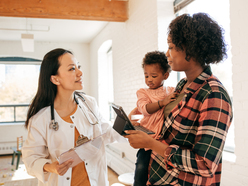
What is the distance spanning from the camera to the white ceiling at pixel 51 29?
5793 mm

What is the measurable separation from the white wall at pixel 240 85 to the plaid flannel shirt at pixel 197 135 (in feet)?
3.62

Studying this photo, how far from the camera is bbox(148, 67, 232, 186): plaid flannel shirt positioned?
1.00 metres

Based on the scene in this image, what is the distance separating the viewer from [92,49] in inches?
309

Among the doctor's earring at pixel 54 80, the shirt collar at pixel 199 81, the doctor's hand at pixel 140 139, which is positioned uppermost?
the doctor's earring at pixel 54 80

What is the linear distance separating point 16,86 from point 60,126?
694cm

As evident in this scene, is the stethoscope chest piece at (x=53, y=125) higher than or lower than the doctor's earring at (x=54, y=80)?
lower

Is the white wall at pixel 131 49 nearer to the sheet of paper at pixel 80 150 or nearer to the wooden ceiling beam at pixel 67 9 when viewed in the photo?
the wooden ceiling beam at pixel 67 9

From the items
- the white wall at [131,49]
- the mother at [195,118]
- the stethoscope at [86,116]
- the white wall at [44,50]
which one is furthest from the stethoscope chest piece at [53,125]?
the white wall at [44,50]


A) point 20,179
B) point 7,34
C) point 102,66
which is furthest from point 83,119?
point 7,34

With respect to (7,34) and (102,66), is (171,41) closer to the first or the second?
(102,66)

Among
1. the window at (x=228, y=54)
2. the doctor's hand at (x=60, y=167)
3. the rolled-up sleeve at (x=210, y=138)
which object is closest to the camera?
the rolled-up sleeve at (x=210, y=138)

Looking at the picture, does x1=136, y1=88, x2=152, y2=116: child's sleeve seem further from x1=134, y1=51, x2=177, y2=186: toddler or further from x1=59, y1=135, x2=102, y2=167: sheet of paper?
x1=59, y1=135, x2=102, y2=167: sheet of paper

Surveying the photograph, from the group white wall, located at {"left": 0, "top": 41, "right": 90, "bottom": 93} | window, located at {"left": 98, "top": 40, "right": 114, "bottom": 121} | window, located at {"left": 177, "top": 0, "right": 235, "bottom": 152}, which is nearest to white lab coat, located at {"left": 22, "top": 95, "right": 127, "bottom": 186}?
window, located at {"left": 177, "top": 0, "right": 235, "bottom": 152}

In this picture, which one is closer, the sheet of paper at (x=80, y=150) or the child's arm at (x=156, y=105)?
the sheet of paper at (x=80, y=150)
